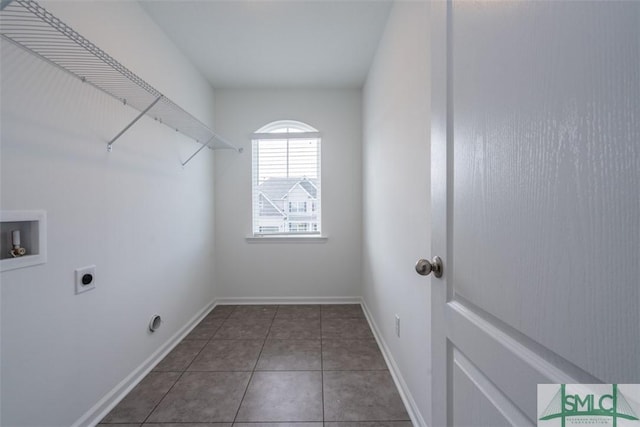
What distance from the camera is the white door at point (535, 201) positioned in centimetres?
34

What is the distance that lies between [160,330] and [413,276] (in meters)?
1.94

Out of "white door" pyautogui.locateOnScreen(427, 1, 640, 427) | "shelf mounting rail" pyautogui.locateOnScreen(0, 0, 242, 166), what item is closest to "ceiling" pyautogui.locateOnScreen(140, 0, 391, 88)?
"shelf mounting rail" pyautogui.locateOnScreen(0, 0, 242, 166)

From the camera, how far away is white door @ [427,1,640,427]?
34 centimetres

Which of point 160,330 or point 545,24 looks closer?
point 545,24

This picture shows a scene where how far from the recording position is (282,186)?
3.19 meters

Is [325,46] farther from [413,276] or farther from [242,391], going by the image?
[242,391]

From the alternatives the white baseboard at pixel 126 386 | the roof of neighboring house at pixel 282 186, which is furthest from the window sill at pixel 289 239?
the white baseboard at pixel 126 386

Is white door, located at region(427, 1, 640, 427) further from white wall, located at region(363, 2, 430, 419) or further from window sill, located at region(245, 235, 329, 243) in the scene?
window sill, located at region(245, 235, 329, 243)

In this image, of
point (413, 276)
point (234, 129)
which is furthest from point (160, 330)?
point (234, 129)

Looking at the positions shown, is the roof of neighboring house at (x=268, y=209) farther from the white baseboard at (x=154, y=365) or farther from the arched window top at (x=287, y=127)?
the white baseboard at (x=154, y=365)

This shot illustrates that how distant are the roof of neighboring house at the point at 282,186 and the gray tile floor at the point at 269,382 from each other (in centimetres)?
147

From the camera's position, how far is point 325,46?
2.29 m

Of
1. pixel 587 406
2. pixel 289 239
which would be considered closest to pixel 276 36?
pixel 289 239

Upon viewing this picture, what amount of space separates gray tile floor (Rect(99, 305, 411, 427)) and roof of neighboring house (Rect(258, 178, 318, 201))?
57.9 inches
